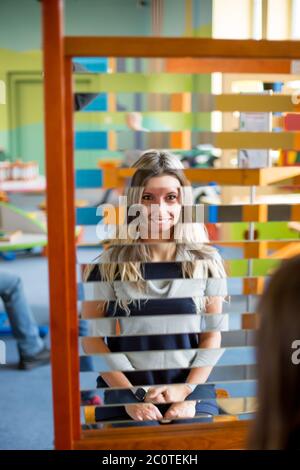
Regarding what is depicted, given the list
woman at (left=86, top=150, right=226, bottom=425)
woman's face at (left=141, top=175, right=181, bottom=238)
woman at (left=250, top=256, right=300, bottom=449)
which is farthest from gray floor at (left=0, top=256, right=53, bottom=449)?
woman at (left=250, top=256, right=300, bottom=449)

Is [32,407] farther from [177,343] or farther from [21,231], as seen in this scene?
[21,231]

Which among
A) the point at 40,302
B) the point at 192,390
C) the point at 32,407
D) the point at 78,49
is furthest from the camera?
the point at 40,302

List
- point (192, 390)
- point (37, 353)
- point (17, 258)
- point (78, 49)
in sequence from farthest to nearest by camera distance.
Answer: point (17, 258), point (37, 353), point (192, 390), point (78, 49)

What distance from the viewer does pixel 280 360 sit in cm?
76

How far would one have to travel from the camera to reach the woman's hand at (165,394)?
48.2 inches

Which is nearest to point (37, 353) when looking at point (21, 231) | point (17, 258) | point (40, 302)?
point (40, 302)

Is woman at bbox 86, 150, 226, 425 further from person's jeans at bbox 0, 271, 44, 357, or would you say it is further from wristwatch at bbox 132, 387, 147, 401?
person's jeans at bbox 0, 271, 44, 357

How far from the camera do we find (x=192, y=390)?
4.24ft

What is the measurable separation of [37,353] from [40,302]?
3.73 ft

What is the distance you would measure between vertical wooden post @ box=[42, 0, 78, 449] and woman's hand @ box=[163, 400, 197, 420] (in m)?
0.26

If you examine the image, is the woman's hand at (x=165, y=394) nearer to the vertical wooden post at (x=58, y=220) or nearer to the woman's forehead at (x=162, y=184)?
the vertical wooden post at (x=58, y=220)

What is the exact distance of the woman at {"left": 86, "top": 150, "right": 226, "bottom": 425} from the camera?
3.95ft

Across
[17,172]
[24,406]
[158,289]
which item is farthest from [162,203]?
[17,172]

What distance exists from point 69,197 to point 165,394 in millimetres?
498
